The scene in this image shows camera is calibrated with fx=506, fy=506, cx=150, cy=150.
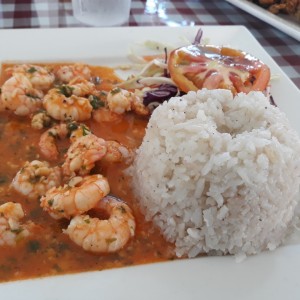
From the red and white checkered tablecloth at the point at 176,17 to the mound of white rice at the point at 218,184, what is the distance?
1314 mm

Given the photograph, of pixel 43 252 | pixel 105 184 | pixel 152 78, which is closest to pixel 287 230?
pixel 105 184

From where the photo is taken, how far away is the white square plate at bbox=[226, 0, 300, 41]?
312 cm

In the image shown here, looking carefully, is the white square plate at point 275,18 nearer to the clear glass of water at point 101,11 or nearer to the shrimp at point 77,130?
the clear glass of water at point 101,11

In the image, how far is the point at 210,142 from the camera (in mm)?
1901

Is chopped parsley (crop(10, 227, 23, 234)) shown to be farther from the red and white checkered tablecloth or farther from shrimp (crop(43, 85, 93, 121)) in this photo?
the red and white checkered tablecloth

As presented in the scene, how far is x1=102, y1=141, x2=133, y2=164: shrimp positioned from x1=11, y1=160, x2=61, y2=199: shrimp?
0.82 ft

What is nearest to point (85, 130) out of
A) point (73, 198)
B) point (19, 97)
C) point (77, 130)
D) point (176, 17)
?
point (77, 130)

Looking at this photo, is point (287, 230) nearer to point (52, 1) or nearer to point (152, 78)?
point (152, 78)

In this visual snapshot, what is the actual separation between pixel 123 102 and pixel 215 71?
20.8 inches

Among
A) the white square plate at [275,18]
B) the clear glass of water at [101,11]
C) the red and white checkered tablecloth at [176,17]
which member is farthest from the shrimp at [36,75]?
the white square plate at [275,18]

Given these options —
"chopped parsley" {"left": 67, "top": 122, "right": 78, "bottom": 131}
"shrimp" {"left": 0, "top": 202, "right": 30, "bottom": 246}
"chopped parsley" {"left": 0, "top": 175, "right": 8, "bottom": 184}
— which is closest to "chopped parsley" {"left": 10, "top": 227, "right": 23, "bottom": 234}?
"shrimp" {"left": 0, "top": 202, "right": 30, "bottom": 246}

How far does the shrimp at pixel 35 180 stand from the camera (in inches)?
77.9

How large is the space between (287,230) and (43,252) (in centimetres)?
96

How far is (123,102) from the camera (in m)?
2.48
